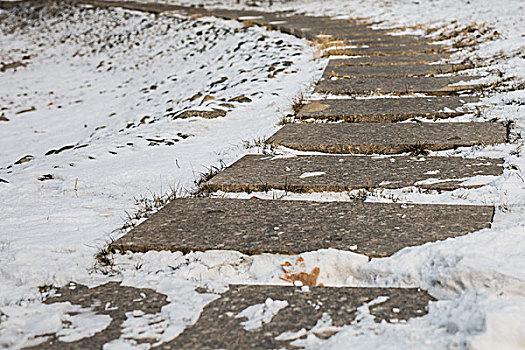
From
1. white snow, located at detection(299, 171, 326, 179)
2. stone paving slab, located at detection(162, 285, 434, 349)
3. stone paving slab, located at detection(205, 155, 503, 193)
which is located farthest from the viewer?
white snow, located at detection(299, 171, 326, 179)

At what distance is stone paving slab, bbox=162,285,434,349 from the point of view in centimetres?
122

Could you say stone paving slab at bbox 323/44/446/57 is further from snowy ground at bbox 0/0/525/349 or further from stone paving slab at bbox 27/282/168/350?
stone paving slab at bbox 27/282/168/350

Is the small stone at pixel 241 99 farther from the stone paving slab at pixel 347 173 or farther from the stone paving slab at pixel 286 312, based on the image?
the stone paving slab at pixel 286 312

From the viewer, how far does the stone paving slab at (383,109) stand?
10.3ft

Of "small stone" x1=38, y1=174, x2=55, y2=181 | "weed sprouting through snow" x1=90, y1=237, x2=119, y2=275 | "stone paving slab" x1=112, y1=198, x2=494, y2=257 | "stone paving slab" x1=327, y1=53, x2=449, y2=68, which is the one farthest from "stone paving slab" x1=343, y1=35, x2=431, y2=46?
"weed sprouting through snow" x1=90, y1=237, x2=119, y2=275

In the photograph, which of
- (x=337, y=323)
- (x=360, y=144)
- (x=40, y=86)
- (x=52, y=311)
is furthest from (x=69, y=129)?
(x=337, y=323)

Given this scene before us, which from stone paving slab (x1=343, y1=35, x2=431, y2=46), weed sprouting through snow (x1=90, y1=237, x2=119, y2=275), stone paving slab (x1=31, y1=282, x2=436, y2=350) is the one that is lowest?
weed sprouting through snow (x1=90, y1=237, x2=119, y2=275)

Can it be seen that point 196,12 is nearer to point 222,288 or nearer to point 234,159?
point 234,159

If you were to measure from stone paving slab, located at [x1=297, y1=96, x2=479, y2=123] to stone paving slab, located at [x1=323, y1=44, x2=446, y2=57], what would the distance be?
71.7 inches

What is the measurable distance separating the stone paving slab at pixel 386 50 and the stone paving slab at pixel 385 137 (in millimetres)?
2370

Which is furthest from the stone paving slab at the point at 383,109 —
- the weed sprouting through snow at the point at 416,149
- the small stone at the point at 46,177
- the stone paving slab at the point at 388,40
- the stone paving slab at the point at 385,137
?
the stone paving slab at the point at 388,40

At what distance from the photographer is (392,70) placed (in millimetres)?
4348

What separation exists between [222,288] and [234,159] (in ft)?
4.42

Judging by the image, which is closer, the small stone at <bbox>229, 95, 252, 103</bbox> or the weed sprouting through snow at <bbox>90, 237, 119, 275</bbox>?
the weed sprouting through snow at <bbox>90, 237, 119, 275</bbox>
